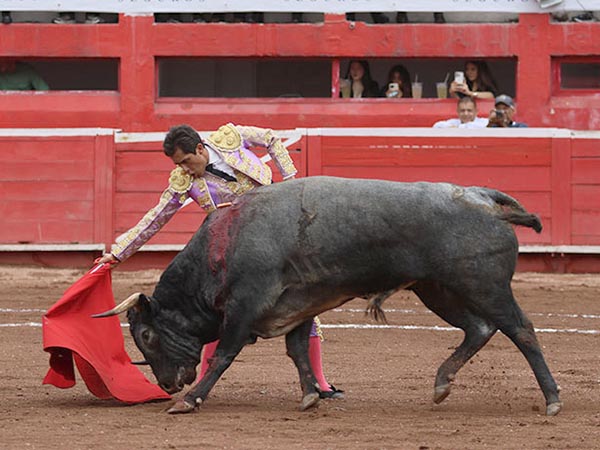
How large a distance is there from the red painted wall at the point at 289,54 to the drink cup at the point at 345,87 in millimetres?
131

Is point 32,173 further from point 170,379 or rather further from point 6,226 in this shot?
point 170,379

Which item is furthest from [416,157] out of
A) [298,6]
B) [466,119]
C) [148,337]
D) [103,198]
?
[148,337]

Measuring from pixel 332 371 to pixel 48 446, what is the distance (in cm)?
223

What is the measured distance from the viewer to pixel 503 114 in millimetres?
10828

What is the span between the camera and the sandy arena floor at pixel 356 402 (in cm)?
493

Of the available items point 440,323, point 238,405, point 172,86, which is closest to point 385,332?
point 440,323

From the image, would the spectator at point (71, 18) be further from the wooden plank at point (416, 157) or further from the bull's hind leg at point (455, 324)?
the bull's hind leg at point (455, 324)

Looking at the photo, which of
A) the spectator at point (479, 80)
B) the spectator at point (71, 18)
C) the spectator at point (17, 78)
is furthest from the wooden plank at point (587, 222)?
the spectator at point (17, 78)

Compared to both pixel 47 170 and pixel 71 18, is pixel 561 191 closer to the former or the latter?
pixel 47 170

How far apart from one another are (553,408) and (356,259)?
0.89 metres

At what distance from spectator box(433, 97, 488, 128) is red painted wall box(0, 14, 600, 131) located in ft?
1.41

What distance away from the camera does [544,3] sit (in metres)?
11.4

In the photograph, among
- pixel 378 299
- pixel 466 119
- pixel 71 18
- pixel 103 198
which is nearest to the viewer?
pixel 378 299

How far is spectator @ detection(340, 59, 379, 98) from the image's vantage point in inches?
462
